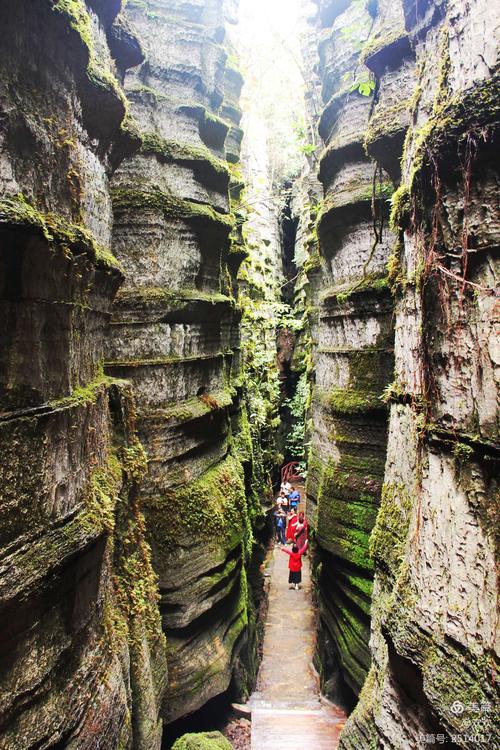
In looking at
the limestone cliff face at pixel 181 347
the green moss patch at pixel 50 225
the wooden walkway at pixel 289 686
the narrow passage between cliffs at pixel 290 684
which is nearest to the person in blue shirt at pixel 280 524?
the narrow passage between cliffs at pixel 290 684

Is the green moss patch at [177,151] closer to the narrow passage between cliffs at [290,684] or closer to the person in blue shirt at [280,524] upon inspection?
the narrow passage between cliffs at [290,684]

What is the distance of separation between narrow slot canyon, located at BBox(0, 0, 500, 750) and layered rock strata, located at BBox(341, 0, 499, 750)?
15 millimetres

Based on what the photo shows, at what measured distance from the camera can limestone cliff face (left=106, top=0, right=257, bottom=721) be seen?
20.2 ft

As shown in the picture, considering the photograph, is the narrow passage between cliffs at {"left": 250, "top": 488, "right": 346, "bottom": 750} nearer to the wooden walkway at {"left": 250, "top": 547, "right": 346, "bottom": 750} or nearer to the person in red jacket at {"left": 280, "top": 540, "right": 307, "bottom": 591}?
the wooden walkway at {"left": 250, "top": 547, "right": 346, "bottom": 750}

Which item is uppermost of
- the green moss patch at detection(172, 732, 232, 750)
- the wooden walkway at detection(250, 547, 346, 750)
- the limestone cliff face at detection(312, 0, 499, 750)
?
the limestone cliff face at detection(312, 0, 499, 750)

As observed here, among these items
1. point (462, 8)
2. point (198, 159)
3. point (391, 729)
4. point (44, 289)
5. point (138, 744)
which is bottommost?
point (138, 744)

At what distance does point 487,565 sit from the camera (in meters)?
2.35

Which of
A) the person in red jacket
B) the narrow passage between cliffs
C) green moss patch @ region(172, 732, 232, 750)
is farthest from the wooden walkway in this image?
green moss patch @ region(172, 732, 232, 750)

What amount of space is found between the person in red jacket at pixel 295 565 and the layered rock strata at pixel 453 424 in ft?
25.1

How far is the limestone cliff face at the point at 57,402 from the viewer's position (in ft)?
6.99

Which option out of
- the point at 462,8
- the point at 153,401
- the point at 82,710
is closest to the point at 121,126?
the point at 462,8

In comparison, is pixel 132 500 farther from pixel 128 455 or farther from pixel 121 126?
pixel 121 126

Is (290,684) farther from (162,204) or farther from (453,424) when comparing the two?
(162,204)

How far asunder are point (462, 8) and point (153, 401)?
513 centimetres
